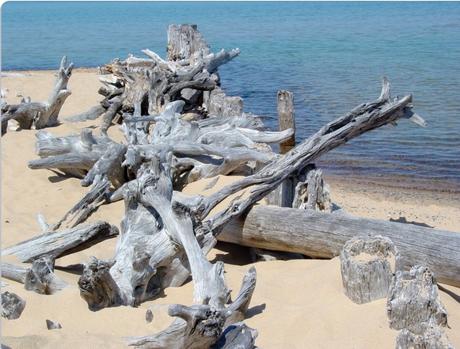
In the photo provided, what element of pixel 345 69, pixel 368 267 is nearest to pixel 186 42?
pixel 368 267

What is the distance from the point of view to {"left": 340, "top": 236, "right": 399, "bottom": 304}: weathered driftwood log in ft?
16.0

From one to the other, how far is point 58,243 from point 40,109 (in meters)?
5.11

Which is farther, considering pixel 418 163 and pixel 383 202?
pixel 418 163

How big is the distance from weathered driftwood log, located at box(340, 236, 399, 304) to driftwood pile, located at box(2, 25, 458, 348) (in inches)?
27.2

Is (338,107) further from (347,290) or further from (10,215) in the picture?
(347,290)

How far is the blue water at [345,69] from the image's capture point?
11758 millimetres

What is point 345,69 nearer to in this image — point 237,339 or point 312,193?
point 312,193

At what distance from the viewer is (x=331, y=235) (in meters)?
5.71

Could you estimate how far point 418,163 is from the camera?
11.4m

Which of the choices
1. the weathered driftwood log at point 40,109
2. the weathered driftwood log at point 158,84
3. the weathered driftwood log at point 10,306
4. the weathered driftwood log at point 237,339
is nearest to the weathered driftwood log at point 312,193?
the weathered driftwood log at point 237,339

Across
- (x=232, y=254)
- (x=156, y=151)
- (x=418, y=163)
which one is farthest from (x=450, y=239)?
(x=418, y=163)

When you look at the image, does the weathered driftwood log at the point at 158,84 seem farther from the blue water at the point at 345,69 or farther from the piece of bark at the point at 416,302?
the piece of bark at the point at 416,302

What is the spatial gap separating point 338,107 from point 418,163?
170 inches

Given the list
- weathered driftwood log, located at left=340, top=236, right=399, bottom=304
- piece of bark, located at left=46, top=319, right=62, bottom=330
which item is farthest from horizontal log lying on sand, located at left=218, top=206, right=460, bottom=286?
piece of bark, located at left=46, top=319, right=62, bottom=330
